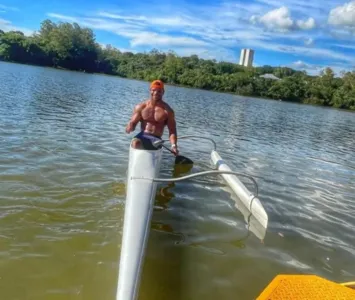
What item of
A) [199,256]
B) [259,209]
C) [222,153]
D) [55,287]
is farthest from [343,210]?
[55,287]

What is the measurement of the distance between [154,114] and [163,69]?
296ft

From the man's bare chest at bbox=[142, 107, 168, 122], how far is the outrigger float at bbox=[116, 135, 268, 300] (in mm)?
1120

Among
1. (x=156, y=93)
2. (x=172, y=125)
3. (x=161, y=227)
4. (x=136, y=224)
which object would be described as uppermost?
(x=156, y=93)

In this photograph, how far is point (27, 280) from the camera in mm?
4145

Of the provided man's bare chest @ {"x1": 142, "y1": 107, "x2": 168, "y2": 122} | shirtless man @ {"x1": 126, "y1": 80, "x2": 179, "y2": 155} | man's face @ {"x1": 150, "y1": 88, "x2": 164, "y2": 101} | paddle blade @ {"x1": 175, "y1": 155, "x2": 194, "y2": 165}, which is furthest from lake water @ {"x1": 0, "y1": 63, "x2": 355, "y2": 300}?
man's face @ {"x1": 150, "y1": 88, "x2": 164, "y2": 101}

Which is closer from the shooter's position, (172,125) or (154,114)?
(154,114)

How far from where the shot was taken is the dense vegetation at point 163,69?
82.3 meters

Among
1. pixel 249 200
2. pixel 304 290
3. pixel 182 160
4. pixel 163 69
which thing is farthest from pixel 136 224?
pixel 163 69

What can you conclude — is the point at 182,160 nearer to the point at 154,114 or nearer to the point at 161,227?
the point at 154,114

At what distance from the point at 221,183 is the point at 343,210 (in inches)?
108

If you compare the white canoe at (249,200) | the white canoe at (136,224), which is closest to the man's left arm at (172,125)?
the white canoe at (249,200)

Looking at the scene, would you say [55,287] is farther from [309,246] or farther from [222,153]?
[222,153]

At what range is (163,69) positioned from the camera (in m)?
96.6

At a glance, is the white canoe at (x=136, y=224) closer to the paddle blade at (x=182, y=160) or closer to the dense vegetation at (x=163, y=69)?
the paddle blade at (x=182, y=160)
